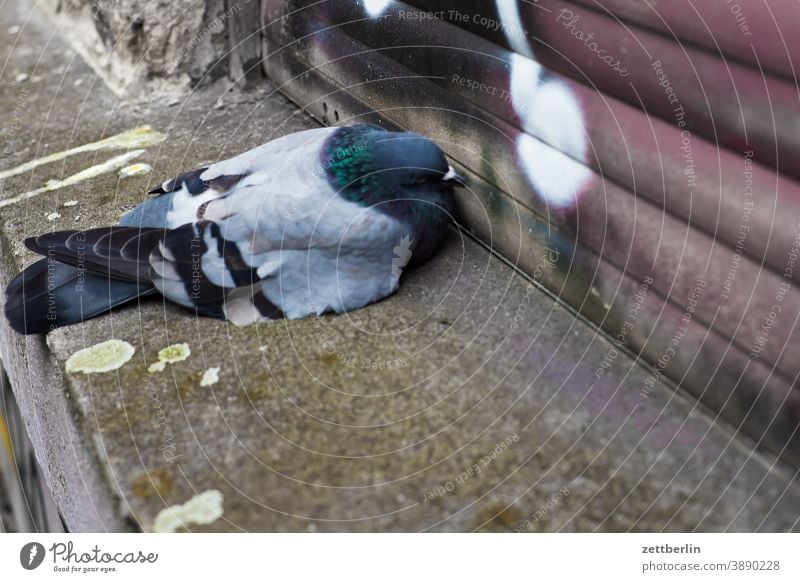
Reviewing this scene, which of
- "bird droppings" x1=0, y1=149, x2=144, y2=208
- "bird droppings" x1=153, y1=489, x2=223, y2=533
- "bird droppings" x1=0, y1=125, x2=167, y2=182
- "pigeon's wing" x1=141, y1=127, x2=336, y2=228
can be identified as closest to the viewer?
"bird droppings" x1=153, y1=489, x2=223, y2=533

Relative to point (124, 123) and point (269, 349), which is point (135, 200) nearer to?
point (124, 123)

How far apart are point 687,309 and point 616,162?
347 millimetres

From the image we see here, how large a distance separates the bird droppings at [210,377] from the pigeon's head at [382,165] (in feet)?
1.69

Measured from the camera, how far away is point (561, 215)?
1970 mm

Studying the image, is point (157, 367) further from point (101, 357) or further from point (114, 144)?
point (114, 144)

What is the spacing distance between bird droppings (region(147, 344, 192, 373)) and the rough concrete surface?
2 centimetres

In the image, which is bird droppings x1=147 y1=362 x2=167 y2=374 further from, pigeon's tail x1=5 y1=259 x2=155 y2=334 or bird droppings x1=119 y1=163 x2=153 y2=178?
bird droppings x1=119 y1=163 x2=153 y2=178

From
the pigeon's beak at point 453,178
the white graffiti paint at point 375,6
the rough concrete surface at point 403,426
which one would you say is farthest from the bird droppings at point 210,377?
the white graffiti paint at point 375,6

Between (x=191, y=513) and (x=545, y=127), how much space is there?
3.78 ft

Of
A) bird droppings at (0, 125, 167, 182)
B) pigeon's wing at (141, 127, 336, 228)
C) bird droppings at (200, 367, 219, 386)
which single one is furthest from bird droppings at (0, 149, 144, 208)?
bird droppings at (200, 367, 219, 386)

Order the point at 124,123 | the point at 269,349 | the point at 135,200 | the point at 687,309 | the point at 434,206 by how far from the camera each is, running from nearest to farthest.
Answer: the point at 687,309, the point at 269,349, the point at 434,206, the point at 135,200, the point at 124,123

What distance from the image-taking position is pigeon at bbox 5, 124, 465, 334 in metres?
1.94
